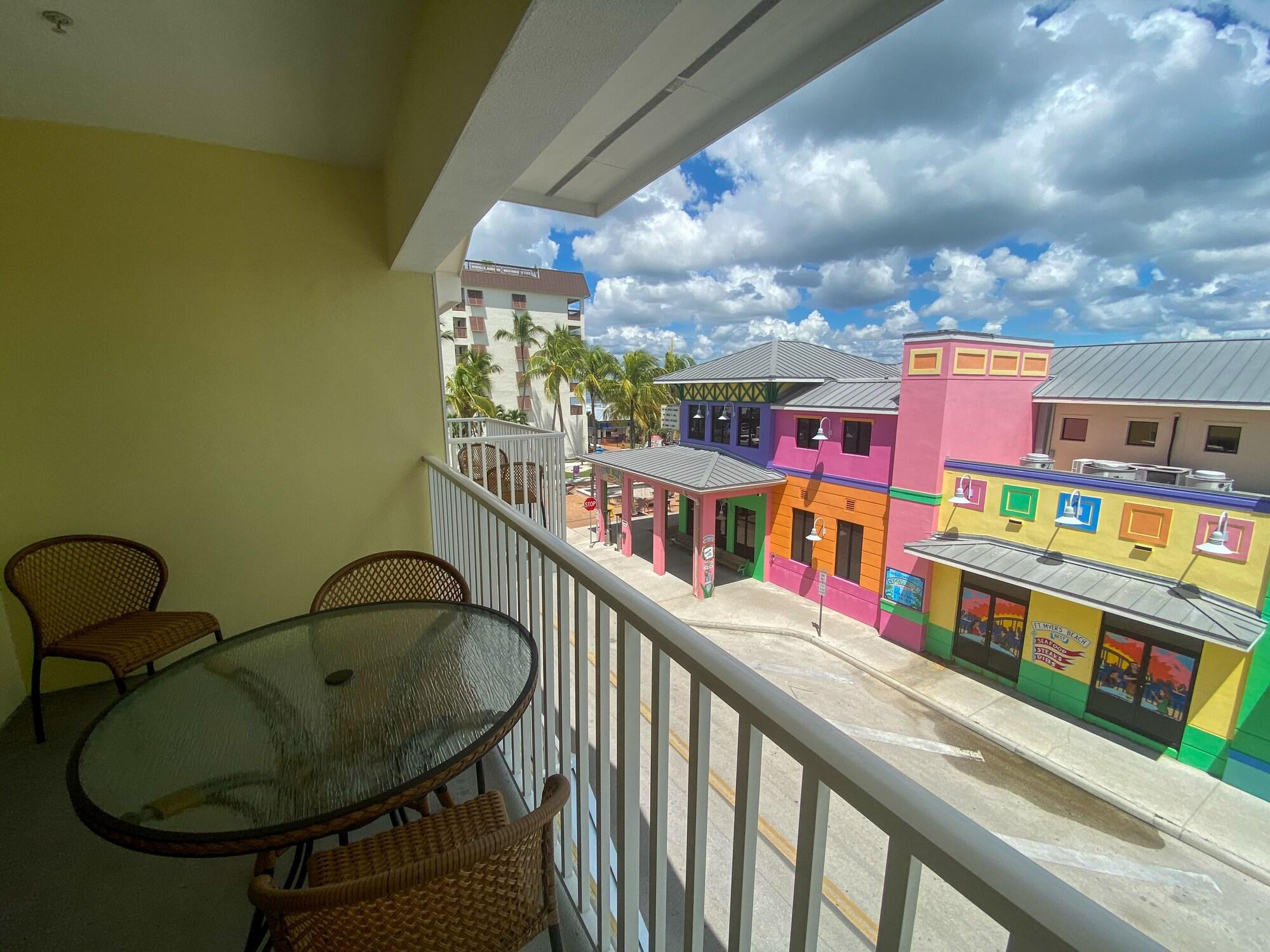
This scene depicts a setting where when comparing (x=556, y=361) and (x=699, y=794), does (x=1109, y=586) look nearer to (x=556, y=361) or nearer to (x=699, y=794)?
(x=699, y=794)

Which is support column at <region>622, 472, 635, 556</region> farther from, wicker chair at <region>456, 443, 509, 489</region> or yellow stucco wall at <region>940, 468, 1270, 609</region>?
wicker chair at <region>456, 443, 509, 489</region>

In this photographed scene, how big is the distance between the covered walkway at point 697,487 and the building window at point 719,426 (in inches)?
16.0

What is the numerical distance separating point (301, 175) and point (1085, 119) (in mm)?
18427

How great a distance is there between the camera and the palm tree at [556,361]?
2219 centimetres

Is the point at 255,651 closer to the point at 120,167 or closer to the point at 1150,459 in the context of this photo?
the point at 120,167

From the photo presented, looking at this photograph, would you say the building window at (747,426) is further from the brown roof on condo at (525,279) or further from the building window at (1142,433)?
the brown roof on condo at (525,279)

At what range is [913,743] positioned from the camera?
6141 millimetres

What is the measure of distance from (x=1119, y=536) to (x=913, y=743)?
3847 mm

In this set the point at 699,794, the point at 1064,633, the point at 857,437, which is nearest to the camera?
the point at 699,794

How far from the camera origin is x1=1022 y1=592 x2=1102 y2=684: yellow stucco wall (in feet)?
22.5

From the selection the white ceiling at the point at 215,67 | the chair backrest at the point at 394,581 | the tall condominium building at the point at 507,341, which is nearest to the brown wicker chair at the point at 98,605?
the chair backrest at the point at 394,581

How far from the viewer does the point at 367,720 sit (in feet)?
3.90

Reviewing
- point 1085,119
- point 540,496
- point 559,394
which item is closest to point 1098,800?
point 540,496

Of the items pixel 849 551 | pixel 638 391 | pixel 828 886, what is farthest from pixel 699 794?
pixel 638 391
